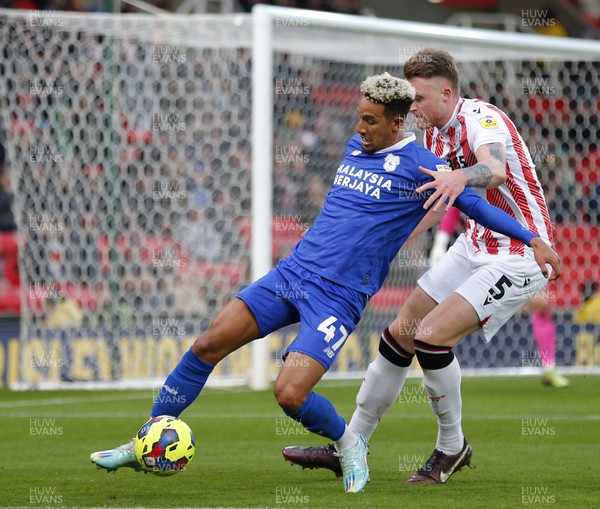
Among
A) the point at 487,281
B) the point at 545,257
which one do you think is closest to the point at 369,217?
the point at 487,281

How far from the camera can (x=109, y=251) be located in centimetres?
1209

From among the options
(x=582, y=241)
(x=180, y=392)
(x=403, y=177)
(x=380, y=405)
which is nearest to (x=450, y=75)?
(x=403, y=177)

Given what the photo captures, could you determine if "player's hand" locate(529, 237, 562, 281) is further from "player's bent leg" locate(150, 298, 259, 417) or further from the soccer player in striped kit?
"player's bent leg" locate(150, 298, 259, 417)

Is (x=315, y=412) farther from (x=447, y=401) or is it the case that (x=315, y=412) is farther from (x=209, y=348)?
(x=447, y=401)

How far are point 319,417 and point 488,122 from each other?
184 cm

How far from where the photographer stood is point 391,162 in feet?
18.9

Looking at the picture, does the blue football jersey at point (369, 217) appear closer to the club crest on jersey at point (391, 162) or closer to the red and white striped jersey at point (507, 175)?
the club crest on jersey at point (391, 162)

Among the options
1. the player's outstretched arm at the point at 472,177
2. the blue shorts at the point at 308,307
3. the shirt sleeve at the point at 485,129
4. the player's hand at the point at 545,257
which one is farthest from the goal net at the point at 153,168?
the player's hand at the point at 545,257

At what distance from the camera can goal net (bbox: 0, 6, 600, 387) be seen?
1182 cm

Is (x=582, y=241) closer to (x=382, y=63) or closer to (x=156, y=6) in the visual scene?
(x=382, y=63)

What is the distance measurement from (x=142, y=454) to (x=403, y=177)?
6.15 ft

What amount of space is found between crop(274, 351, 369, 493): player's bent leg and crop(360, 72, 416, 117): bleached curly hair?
130 centimetres

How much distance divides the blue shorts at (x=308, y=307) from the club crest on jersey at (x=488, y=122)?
1.15 m

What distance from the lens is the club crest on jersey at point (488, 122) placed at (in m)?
6.07
